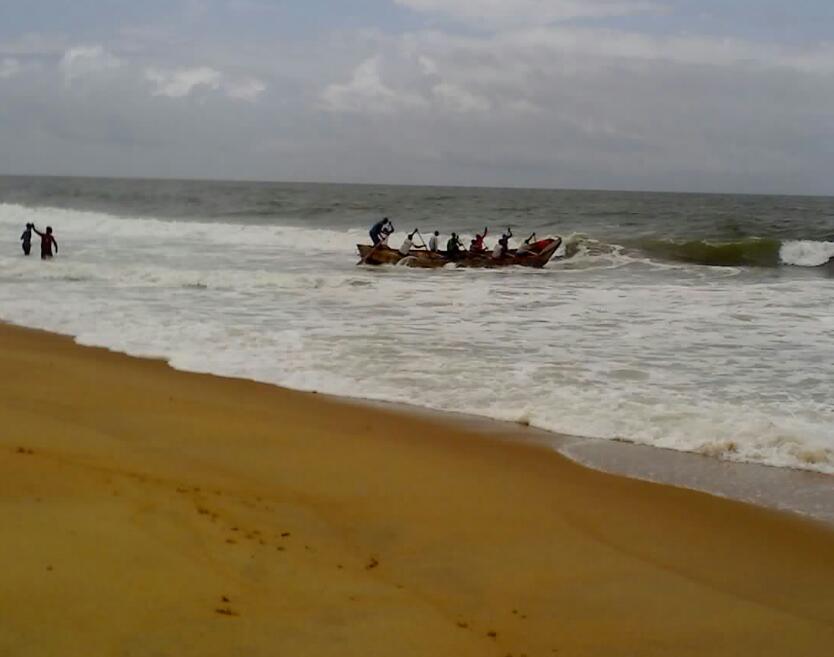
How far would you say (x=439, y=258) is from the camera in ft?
76.3

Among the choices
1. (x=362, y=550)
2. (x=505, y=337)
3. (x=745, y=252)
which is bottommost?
(x=362, y=550)

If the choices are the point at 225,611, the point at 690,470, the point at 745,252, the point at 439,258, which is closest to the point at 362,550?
the point at 225,611

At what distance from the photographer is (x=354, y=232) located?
3697cm

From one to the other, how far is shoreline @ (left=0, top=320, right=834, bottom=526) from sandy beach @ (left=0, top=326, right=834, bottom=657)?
17 cm

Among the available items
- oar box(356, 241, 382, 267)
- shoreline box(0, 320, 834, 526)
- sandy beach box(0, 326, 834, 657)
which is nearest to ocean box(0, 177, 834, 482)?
shoreline box(0, 320, 834, 526)

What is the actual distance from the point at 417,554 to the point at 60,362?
5.79m

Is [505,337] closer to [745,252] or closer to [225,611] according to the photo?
[225,611]

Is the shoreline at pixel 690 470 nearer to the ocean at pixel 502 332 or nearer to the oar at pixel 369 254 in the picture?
the ocean at pixel 502 332

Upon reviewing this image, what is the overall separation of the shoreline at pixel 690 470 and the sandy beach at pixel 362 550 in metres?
0.17

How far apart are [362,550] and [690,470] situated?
2.73m

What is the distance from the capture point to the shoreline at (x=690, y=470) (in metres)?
5.40

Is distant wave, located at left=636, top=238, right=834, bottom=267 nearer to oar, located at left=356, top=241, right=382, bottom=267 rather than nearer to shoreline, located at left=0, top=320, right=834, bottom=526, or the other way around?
oar, located at left=356, top=241, right=382, bottom=267

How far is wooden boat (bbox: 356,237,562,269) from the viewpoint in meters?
23.2

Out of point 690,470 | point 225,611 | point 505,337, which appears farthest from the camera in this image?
point 505,337
